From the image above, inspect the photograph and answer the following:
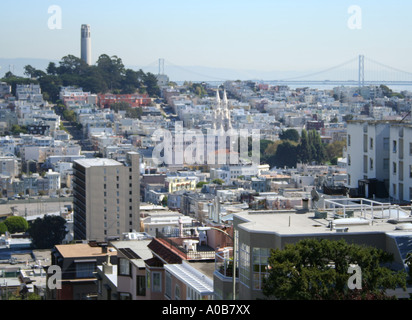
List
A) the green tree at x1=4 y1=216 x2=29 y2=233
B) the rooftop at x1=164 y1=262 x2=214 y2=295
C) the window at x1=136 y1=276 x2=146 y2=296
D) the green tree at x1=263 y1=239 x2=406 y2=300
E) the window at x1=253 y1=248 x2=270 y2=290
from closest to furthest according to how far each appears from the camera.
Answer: the green tree at x1=263 y1=239 x2=406 y2=300, the window at x1=253 y1=248 x2=270 y2=290, the rooftop at x1=164 y1=262 x2=214 y2=295, the window at x1=136 y1=276 x2=146 y2=296, the green tree at x1=4 y1=216 x2=29 y2=233

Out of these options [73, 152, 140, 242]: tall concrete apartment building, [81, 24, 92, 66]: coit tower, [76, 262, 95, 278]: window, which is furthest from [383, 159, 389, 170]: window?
[81, 24, 92, 66]: coit tower

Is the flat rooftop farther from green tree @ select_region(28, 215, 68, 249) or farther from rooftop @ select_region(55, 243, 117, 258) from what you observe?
green tree @ select_region(28, 215, 68, 249)

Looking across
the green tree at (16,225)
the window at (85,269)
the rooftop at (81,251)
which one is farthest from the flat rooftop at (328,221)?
the green tree at (16,225)

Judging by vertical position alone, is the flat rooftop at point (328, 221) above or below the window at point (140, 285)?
above

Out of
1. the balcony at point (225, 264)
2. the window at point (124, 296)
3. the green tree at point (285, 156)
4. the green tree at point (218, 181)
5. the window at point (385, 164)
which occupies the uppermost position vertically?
the window at point (385, 164)

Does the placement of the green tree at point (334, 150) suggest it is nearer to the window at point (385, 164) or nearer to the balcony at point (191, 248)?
the window at point (385, 164)
